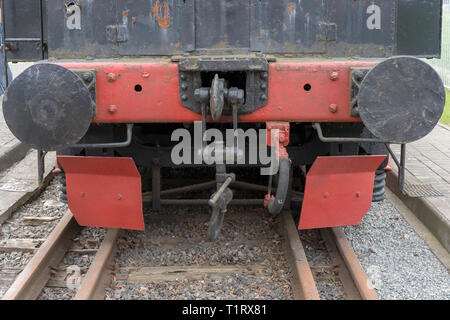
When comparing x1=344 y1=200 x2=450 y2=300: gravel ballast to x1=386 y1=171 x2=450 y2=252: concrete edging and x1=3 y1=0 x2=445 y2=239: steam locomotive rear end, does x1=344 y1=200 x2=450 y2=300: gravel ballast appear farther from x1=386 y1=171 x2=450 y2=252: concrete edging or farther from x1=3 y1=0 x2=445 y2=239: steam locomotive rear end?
x1=3 y1=0 x2=445 y2=239: steam locomotive rear end

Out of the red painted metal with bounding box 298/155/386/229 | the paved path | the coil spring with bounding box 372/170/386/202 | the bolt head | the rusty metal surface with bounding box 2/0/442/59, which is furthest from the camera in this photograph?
the paved path

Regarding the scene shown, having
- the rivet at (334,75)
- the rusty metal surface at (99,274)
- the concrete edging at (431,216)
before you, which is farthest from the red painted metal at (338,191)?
the rusty metal surface at (99,274)

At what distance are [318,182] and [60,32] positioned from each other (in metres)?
2.09

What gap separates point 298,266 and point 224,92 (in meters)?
1.16

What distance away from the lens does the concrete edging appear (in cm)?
396

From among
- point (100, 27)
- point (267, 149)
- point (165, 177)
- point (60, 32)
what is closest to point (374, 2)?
point (267, 149)

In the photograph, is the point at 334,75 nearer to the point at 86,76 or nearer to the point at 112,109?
the point at 112,109

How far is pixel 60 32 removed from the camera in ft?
12.5

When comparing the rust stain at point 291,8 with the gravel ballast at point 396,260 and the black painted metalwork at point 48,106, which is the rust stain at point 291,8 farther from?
the gravel ballast at point 396,260

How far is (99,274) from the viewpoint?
3215 millimetres

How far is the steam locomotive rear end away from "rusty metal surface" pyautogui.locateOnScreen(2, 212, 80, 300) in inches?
9.8

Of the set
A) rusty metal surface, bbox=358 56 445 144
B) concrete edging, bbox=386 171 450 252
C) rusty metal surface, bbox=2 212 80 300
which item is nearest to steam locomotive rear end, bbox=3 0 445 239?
rusty metal surface, bbox=358 56 445 144

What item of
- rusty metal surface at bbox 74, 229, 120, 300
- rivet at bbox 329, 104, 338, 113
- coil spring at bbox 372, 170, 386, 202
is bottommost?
rusty metal surface at bbox 74, 229, 120, 300

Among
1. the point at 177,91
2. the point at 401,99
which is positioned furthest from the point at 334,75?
the point at 177,91
